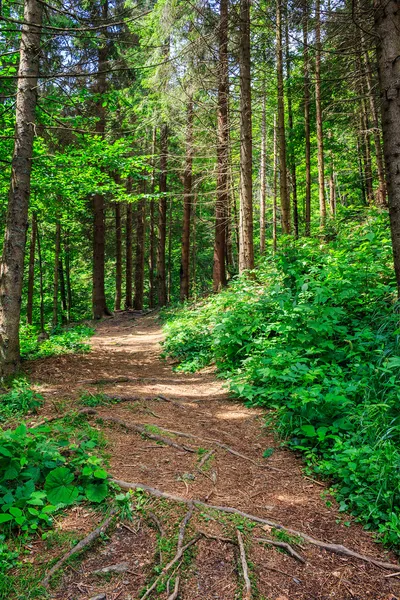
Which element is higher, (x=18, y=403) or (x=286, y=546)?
(x=18, y=403)

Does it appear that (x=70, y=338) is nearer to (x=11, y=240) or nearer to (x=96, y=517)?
(x=11, y=240)

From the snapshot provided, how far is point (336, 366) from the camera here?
3975 mm

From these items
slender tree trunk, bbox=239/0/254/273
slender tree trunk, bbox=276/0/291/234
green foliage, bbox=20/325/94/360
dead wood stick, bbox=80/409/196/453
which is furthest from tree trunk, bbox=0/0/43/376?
slender tree trunk, bbox=276/0/291/234

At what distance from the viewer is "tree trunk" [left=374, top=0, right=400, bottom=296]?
3.69m

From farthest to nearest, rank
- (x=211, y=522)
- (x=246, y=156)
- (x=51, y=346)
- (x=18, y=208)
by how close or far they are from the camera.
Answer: (x=246, y=156) → (x=51, y=346) → (x=18, y=208) → (x=211, y=522)

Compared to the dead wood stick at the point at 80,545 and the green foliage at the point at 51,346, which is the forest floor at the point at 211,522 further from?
the green foliage at the point at 51,346

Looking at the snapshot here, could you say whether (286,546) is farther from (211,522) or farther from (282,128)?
(282,128)

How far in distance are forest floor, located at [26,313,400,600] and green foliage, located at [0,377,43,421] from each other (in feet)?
0.61

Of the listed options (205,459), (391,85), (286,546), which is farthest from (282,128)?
(286,546)

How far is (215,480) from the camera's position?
118 inches

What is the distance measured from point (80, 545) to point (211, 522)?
88cm

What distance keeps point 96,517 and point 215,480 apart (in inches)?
42.9

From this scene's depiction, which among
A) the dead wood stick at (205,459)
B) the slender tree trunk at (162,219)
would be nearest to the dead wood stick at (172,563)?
the dead wood stick at (205,459)

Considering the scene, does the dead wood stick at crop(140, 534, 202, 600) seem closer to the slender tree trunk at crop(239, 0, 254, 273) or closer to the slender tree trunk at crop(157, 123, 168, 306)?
the slender tree trunk at crop(239, 0, 254, 273)
